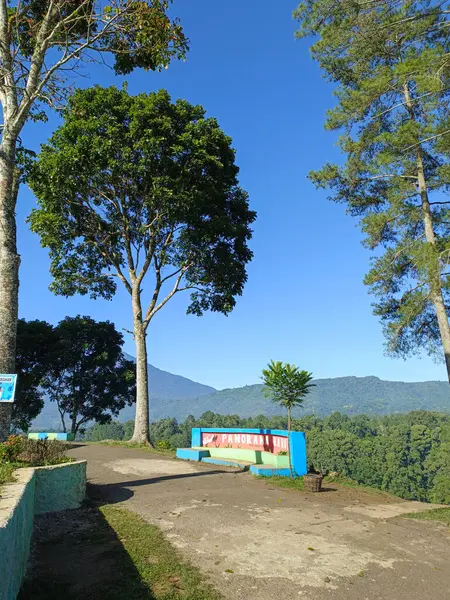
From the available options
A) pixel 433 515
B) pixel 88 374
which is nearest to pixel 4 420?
pixel 433 515

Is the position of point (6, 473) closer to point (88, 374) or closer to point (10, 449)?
point (10, 449)

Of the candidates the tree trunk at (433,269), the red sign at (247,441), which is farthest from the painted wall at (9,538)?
the red sign at (247,441)

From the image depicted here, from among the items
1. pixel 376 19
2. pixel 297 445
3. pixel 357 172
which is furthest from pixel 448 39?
pixel 297 445

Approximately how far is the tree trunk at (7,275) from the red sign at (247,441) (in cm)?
1008

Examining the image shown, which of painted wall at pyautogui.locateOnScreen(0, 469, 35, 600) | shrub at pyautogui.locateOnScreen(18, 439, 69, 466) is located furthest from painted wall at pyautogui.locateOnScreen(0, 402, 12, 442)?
painted wall at pyautogui.locateOnScreen(0, 469, 35, 600)

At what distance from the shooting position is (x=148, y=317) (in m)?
22.4

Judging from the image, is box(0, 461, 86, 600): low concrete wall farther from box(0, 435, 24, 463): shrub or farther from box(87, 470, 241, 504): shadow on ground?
box(87, 470, 241, 504): shadow on ground

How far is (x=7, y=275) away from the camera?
9.02 meters

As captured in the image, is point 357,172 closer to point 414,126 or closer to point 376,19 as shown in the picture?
point 414,126

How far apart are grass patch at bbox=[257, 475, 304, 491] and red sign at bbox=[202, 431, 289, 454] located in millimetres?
1670

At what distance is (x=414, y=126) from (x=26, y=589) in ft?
49.1

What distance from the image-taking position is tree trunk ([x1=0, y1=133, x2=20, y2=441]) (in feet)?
28.7

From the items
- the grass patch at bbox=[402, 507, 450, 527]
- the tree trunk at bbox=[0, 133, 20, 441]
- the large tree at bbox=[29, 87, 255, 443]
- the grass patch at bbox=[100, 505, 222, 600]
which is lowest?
the grass patch at bbox=[402, 507, 450, 527]

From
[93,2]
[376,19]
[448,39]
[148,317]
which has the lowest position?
[148,317]
